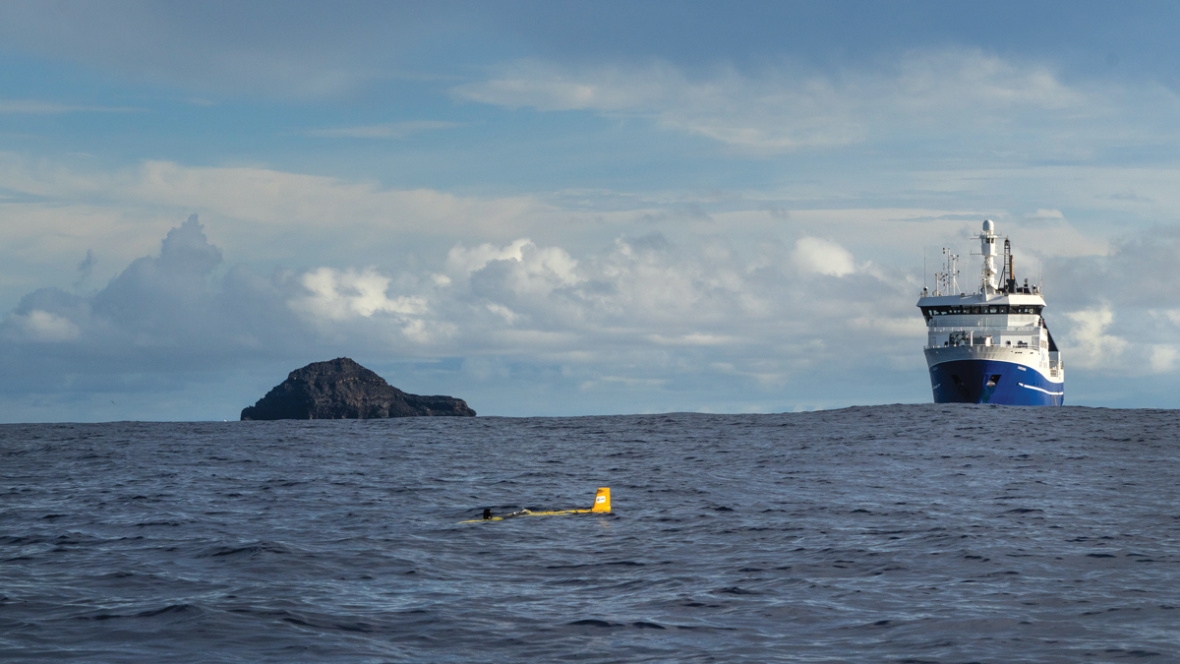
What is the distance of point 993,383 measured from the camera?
106625 mm

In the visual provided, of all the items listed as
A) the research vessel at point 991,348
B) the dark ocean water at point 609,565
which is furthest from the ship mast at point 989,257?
the dark ocean water at point 609,565

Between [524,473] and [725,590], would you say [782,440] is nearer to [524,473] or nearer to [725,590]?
[524,473]

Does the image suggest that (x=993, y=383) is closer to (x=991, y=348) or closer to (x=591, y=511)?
(x=991, y=348)

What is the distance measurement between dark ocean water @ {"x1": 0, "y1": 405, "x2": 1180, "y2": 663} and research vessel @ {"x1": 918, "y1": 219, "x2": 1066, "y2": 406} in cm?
6354

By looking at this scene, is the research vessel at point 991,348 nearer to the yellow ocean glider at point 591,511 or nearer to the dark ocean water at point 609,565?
the dark ocean water at point 609,565

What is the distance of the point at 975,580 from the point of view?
19.0 metres

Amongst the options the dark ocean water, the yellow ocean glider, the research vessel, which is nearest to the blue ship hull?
the research vessel

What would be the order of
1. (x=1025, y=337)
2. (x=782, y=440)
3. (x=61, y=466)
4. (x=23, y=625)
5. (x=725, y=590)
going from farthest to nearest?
(x=1025, y=337) → (x=782, y=440) → (x=61, y=466) → (x=725, y=590) → (x=23, y=625)

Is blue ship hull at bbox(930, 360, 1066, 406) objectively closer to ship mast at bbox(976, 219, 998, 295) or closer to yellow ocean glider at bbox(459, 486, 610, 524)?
ship mast at bbox(976, 219, 998, 295)

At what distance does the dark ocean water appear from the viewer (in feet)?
49.4

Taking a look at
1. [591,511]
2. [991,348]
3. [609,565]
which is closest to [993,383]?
[991,348]

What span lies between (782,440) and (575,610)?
5052 cm

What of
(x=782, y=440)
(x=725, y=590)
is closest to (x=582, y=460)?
(x=782, y=440)

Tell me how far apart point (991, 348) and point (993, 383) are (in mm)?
3636
